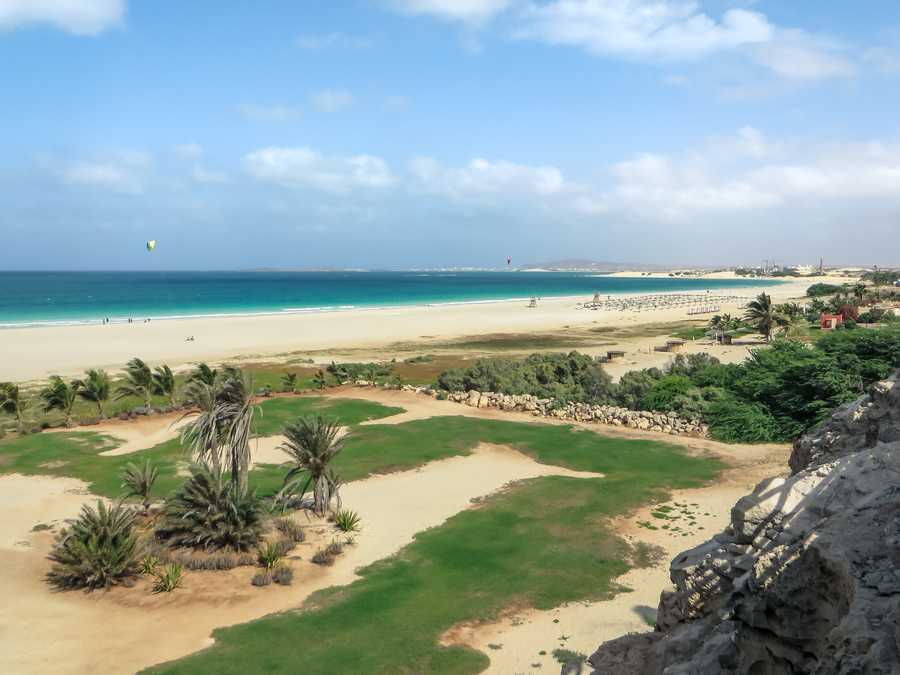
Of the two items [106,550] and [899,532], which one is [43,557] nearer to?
[106,550]

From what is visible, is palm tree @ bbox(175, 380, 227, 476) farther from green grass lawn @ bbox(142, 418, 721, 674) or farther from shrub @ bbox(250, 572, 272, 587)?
green grass lawn @ bbox(142, 418, 721, 674)

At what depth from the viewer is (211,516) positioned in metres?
13.1

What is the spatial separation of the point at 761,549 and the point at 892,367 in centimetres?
1904

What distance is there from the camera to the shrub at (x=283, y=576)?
11.9 metres

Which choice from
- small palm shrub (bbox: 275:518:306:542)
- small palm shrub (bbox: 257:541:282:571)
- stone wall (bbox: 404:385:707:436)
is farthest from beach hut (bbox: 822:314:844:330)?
small palm shrub (bbox: 257:541:282:571)

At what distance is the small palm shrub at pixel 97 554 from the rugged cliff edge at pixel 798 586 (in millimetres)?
9932

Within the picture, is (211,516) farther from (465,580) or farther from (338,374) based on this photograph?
(338,374)

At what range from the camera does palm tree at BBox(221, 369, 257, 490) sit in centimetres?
1383

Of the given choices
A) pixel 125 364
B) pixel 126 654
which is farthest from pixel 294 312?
pixel 126 654

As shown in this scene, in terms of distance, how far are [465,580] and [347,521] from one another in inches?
158

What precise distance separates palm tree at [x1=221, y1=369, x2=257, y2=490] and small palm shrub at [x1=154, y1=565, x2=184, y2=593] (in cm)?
234

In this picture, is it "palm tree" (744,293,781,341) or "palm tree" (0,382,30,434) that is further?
"palm tree" (744,293,781,341)

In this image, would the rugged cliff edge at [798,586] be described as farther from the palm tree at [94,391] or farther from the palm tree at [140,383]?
the palm tree at [94,391]

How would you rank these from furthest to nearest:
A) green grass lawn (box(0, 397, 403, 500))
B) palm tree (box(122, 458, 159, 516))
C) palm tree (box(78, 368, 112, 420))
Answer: palm tree (box(78, 368, 112, 420)) → green grass lawn (box(0, 397, 403, 500)) → palm tree (box(122, 458, 159, 516))
